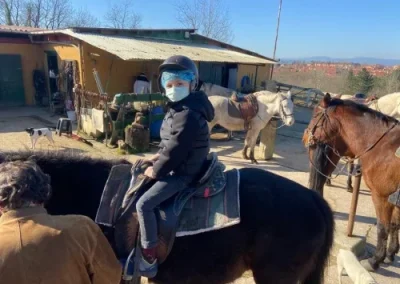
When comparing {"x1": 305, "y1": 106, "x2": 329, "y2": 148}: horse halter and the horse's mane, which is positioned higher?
the horse's mane

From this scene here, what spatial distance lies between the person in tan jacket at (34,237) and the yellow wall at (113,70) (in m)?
10.8

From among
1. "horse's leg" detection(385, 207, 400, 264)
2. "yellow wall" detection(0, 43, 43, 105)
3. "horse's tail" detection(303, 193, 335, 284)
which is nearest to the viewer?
"horse's tail" detection(303, 193, 335, 284)

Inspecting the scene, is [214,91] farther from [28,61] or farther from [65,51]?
[28,61]

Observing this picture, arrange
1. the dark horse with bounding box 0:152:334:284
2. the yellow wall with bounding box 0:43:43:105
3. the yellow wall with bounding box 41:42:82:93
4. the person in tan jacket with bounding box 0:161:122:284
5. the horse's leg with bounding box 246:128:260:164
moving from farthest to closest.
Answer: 1. the yellow wall with bounding box 0:43:43:105
2. the yellow wall with bounding box 41:42:82:93
3. the horse's leg with bounding box 246:128:260:164
4. the dark horse with bounding box 0:152:334:284
5. the person in tan jacket with bounding box 0:161:122:284

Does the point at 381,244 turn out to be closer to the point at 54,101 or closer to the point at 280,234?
the point at 280,234

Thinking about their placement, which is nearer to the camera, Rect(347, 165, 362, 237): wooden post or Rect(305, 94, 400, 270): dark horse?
Rect(305, 94, 400, 270): dark horse

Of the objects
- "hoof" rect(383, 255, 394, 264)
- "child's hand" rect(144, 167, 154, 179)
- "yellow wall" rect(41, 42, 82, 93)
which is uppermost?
"yellow wall" rect(41, 42, 82, 93)

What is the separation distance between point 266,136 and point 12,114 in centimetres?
1115

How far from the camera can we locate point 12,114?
13.0 m

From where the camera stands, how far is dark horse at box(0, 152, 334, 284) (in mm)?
2213

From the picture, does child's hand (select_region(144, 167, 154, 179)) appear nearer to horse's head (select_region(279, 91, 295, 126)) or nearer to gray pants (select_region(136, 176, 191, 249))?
gray pants (select_region(136, 176, 191, 249))

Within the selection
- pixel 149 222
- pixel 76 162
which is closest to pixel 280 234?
pixel 149 222

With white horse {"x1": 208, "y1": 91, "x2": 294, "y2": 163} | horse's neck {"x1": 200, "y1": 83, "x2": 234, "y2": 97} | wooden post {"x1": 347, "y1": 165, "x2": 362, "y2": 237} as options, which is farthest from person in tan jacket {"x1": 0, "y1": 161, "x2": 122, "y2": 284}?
horse's neck {"x1": 200, "y1": 83, "x2": 234, "y2": 97}

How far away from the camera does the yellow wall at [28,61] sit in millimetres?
14008
